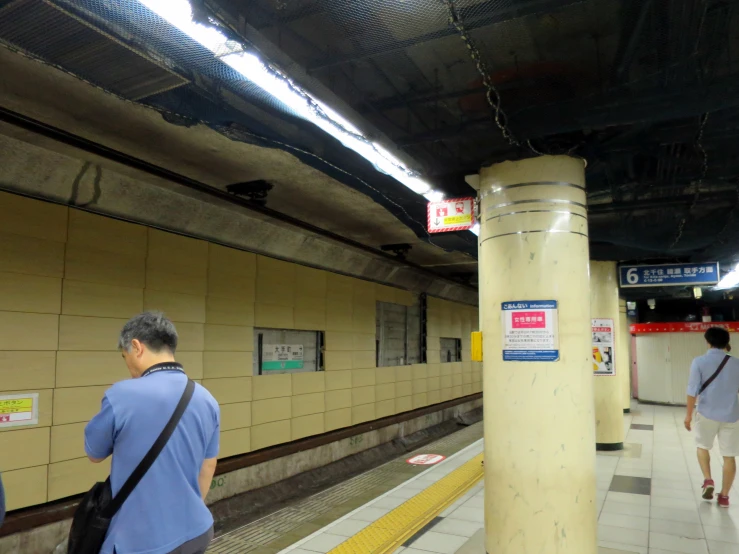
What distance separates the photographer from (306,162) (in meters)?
4.27

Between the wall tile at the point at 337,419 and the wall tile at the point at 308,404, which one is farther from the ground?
the wall tile at the point at 308,404

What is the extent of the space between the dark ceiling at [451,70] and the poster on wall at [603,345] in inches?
121

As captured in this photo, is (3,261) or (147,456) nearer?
(147,456)

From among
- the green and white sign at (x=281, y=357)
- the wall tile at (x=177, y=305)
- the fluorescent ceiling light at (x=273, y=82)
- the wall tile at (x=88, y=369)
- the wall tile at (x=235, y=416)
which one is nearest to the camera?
the fluorescent ceiling light at (x=273, y=82)

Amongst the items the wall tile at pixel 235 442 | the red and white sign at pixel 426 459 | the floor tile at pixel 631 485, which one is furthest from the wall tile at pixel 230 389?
the floor tile at pixel 631 485

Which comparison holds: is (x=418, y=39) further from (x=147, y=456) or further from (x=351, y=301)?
(x=351, y=301)

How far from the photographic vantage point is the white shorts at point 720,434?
4.34 metres

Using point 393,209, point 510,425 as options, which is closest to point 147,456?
point 510,425

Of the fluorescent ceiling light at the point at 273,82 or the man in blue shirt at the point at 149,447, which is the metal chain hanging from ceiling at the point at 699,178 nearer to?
the fluorescent ceiling light at the point at 273,82

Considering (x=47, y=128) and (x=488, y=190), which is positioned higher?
(x=47, y=128)

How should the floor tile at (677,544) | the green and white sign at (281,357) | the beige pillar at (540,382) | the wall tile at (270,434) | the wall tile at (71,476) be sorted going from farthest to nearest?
the green and white sign at (281,357)
the wall tile at (270,434)
the wall tile at (71,476)
the floor tile at (677,544)
the beige pillar at (540,382)

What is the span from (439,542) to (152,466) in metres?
2.69

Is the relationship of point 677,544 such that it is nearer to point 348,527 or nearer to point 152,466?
point 348,527

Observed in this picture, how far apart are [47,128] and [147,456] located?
2876 mm
